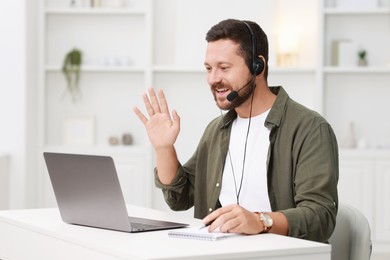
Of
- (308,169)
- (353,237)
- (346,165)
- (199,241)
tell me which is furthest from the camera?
(346,165)

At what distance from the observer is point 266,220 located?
2.52 m

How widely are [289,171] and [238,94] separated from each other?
0.34 meters

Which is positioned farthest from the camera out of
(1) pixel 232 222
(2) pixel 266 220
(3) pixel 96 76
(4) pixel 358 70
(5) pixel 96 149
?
(3) pixel 96 76

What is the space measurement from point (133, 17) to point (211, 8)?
65cm

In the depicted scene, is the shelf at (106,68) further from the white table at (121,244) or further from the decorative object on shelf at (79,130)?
the white table at (121,244)

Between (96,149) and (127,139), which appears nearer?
(96,149)

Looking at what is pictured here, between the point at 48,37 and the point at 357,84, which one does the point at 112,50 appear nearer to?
the point at 48,37

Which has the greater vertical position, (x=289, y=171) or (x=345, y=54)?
(x=345, y=54)

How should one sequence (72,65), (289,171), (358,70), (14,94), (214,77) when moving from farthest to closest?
(72,65) → (358,70) → (14,94) → (214,77) → (289,171)

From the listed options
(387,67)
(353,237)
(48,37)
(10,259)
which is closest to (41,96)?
(48,37)

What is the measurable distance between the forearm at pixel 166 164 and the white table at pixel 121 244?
202mm

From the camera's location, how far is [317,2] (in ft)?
21.1

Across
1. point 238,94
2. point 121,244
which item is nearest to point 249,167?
point 238,94

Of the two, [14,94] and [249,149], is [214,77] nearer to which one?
[249,149]
